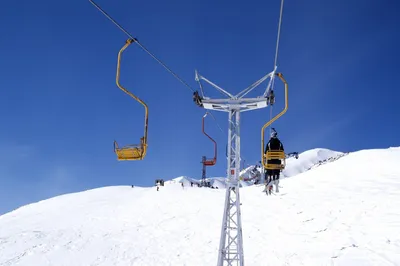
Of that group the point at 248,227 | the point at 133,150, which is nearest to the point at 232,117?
the point at 133,150

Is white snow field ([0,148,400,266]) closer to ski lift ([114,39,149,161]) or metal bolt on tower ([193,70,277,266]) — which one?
metal bolt on tower ([193,70,277,266])

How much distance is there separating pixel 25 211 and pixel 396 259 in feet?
123

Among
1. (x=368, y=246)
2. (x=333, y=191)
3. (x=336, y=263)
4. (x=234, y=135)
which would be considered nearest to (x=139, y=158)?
(x=234, y=135)

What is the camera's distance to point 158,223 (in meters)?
29.8

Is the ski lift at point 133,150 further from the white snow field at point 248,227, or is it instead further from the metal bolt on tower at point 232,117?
the white snow field at point 248,227

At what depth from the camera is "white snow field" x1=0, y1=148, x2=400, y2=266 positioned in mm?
19531

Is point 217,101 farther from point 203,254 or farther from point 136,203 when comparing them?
point 136,203

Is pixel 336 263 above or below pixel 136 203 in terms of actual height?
below

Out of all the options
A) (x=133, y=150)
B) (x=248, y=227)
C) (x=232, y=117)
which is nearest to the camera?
(x=133, y=150)

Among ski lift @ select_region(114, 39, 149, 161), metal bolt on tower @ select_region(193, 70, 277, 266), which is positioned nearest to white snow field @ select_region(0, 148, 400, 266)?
→ metal bolt on tower @ select_region(193, 70, 277, 266)

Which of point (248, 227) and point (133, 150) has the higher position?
point (133, 150)

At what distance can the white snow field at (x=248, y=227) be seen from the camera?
19531 millimetres

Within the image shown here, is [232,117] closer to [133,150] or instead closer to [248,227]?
[133,150]

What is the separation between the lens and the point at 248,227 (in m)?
25.8
